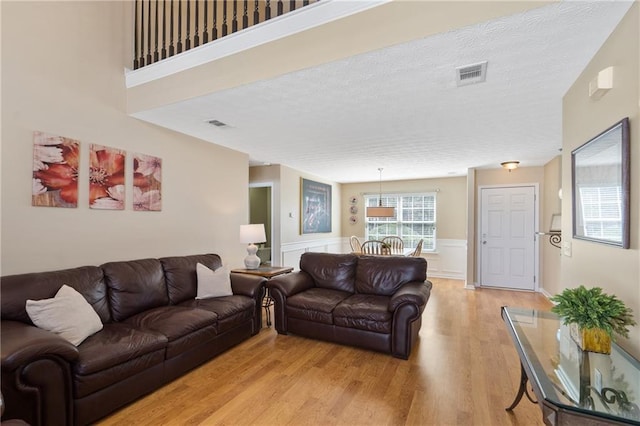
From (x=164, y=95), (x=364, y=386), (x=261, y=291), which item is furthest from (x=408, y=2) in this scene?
(x=261, y=291)

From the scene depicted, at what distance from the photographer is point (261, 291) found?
11.1ft

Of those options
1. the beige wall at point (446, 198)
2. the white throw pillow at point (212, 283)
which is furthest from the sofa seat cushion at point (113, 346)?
the beige wall at point (446, 198)

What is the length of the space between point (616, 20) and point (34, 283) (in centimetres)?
401

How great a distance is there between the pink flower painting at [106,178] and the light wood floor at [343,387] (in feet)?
5.91

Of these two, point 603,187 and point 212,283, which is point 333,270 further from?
point 603,187

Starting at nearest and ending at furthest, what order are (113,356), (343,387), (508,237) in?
(113,356) → (343,387) → (508,237)

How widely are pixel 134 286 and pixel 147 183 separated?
45.6 inches

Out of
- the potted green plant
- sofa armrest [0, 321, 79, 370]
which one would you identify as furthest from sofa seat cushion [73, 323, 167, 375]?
the potted green plant

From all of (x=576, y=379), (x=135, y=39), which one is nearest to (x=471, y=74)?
(x=576, y=379)

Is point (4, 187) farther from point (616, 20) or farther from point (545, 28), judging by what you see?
point (616, 20)

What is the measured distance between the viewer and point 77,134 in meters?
2.64

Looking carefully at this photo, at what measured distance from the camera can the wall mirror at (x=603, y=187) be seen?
1493 mm

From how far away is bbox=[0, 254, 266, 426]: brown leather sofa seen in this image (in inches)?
62.5

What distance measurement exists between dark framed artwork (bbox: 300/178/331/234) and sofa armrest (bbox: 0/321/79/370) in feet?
15.3
